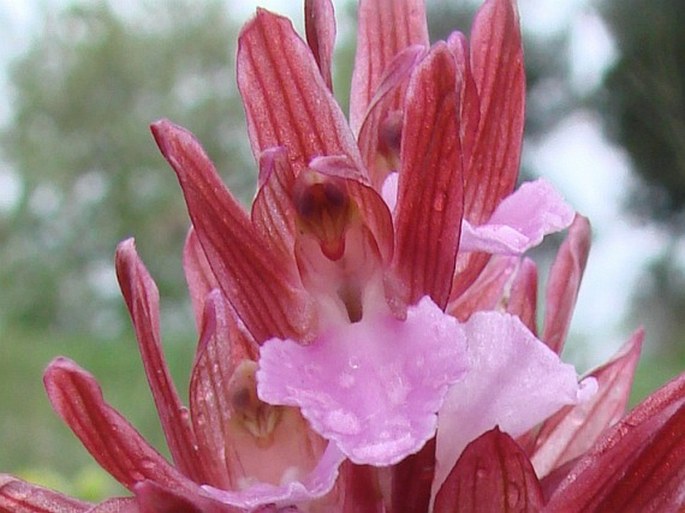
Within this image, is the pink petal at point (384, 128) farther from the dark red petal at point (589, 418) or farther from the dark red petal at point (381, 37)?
the dark red petal at point (589, 418)

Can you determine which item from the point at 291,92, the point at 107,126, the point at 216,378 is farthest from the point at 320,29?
the point at 107,126

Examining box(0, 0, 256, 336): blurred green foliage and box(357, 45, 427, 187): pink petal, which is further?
box(0, 0, 256, 336): blurred green foliage

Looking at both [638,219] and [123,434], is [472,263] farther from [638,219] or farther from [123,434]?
[638,219]

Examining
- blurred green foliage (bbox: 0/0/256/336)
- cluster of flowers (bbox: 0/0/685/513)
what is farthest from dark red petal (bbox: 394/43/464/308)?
blurred green foliage (bbox: 0/0/256/336)

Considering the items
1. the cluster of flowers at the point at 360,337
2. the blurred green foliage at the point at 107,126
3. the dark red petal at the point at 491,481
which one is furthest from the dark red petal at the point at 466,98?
the blurred green foliage at the point at 107,126

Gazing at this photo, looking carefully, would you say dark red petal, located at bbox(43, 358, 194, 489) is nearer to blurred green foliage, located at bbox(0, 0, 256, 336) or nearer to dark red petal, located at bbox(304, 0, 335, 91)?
dark red petal, located at bbox(304, 0, 335, 91)

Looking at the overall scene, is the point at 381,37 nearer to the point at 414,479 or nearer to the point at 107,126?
the point at 414,479
